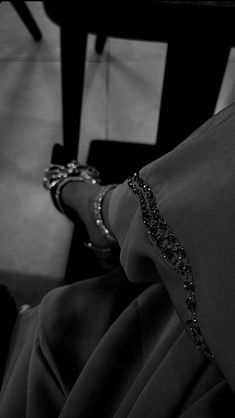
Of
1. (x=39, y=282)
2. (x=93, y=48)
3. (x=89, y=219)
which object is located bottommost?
(x=39, y=282)

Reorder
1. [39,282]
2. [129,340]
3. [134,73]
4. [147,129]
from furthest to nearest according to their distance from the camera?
1. [134,73]
2. [147,129]
3. [39,282]
4. [129,340]

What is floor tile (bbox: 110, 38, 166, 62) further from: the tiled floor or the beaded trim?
the beaded trim

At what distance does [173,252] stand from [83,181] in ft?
2.12

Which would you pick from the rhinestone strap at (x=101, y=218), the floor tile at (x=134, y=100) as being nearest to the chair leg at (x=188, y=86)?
the floor tile at (x=134, y=100)

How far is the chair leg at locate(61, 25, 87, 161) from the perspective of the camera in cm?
87

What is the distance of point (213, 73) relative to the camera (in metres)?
0.92

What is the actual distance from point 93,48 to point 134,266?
4.30ft

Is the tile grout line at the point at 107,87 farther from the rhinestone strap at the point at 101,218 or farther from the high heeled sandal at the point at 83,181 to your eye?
the rhinestone strap at the point at 101,218

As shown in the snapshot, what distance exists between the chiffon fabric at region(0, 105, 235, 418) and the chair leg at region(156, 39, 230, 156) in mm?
422

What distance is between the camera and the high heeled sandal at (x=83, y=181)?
863mm

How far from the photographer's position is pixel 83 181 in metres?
1.03

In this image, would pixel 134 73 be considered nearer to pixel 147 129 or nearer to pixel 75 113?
pixel 147 129

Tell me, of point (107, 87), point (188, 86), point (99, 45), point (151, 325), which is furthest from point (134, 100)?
point (151, 325)

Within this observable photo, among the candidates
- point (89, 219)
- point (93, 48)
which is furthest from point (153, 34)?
point (93, 48)
